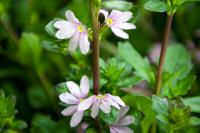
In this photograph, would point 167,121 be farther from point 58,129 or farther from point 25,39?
point 25,39

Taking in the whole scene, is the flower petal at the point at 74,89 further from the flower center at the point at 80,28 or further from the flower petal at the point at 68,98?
the flower center at the point at 80,28

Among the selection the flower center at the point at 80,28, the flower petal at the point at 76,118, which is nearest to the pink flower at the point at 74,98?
the flower petal at the point at 76,118

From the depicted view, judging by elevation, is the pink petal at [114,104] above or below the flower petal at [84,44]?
below

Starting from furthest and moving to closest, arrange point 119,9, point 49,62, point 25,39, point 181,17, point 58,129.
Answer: point 181,17, point 49,62, point 25,39, point 58,129, point 119,9

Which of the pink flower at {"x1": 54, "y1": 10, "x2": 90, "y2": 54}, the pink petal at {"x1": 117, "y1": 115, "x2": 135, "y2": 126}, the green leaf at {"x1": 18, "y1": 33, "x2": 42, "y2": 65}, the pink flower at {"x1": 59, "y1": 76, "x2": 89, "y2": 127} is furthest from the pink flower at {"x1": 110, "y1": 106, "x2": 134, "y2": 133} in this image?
the green leaf at {"x1": 18, "y1": 33, "x2": 42, "y2": 65}

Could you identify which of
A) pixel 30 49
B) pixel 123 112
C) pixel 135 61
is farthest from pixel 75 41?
pixel 30 49

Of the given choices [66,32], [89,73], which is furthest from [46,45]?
[66,32]

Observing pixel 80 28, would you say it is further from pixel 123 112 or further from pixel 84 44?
pixel 123 112
